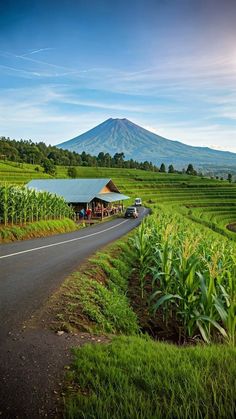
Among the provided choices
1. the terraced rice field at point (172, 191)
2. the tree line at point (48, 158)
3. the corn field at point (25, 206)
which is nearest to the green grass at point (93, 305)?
the corn field at point (25, 206)

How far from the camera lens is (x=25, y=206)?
1823cm

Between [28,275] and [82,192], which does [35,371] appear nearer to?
[28,275]

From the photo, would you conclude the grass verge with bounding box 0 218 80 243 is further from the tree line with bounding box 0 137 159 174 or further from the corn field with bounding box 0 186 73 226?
the tree line with bounding box 0 137 159 174

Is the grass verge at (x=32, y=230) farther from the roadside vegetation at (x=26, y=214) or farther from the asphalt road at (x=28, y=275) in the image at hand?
the asphalt road at (x=28, y=275)

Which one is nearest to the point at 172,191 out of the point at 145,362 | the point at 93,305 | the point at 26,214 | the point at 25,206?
the point at 26,214

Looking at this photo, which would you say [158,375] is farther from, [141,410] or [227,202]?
[227,202]

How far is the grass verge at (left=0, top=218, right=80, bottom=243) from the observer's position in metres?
15.3

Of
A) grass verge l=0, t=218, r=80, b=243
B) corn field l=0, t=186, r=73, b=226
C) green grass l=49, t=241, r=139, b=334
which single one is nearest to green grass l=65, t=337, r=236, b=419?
green grass l=49, t=241, r=139, b=334

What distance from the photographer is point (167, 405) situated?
2988mm

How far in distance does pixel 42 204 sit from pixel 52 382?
59.6 ft

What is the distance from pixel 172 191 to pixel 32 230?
6282cm

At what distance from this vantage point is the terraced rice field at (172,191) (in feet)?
193

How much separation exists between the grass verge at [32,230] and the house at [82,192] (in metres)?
16.4

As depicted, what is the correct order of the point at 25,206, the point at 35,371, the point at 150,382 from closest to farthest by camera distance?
the point at 150,382 → the point at 35,371 → the point at 25,206
